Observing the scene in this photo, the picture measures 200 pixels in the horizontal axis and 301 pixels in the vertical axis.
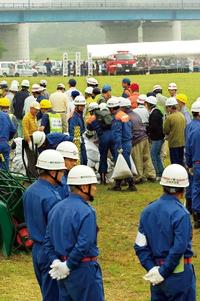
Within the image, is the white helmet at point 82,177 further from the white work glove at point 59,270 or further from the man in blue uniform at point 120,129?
the man in blue uniform at point 120,129

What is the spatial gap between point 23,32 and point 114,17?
37.6ft

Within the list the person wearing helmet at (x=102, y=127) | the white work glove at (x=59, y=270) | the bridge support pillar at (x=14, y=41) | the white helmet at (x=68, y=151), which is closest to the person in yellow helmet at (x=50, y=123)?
the person wearing helmet at (x=102, y=127)

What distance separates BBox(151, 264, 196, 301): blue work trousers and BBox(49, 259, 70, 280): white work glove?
78cm

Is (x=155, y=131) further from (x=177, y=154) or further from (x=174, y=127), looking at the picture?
(x=174, y=127)

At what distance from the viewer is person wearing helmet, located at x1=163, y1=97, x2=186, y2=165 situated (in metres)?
17.2

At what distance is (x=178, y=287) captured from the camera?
798 centimetres

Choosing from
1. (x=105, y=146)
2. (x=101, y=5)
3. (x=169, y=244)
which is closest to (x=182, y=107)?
(x=105, y=146)

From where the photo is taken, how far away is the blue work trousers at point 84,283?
8078 millimetres

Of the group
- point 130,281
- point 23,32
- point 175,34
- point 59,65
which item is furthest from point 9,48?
point 130,281

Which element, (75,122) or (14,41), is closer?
(75,122)

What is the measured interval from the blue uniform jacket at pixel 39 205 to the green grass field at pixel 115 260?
201cm

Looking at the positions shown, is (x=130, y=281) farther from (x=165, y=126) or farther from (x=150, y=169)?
(x=150, y=169)

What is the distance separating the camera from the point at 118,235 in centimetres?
1419

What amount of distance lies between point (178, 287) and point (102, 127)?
10.1 m
